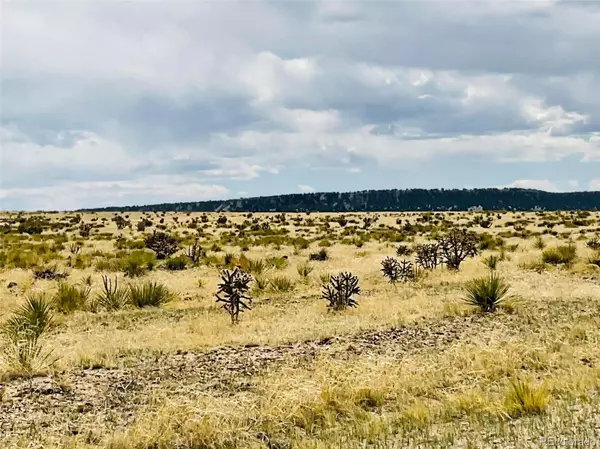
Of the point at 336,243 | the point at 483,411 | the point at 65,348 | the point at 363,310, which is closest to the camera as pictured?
the point at 483,411

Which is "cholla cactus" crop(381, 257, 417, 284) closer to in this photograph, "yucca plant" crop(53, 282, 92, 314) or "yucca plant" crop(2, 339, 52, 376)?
"yucca plant" crop(53, 282, 92, 314)

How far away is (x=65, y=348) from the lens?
1119 centimetres

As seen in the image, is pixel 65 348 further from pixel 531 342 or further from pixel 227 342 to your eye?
pixel 531 342

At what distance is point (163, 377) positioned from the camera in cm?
895

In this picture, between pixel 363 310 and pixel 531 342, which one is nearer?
pixel 531 342

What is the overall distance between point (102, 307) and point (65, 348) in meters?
5.48

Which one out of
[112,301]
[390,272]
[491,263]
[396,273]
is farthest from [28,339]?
[491,263]

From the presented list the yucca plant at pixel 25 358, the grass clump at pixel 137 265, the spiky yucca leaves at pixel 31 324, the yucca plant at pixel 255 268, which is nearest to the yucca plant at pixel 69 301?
the spiky yucca leaves at pixel 31 324

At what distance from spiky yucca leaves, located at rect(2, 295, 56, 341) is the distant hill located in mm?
164038

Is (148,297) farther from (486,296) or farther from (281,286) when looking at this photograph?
(486,296)

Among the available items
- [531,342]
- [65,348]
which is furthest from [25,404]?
[531,342]

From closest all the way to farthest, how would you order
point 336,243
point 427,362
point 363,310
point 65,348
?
1. point 427,362
2. point 65,348
3. point 363,310
4. point 336,243

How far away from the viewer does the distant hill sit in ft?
595

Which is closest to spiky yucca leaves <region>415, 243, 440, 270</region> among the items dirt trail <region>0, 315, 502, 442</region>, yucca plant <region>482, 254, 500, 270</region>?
yucca plant <region>482, 254, 500, 270</region>
